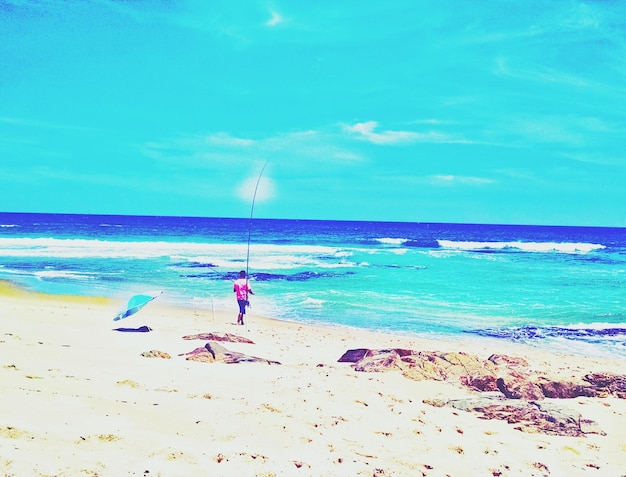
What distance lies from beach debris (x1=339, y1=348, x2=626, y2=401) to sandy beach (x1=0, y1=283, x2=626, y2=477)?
20 centimetres

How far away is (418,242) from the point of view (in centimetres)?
5084

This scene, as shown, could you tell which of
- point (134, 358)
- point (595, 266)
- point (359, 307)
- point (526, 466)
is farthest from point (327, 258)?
point (526, 466)

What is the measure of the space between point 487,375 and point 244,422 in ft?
11.9

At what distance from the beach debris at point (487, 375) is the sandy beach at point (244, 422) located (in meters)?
0.20

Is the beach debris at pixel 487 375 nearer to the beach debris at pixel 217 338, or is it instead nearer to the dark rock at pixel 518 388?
the dark rock at pixel 518 388

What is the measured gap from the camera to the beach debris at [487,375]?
648cm

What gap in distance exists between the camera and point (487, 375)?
22.3ft

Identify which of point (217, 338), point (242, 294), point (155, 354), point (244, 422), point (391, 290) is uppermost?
point (242, 294)

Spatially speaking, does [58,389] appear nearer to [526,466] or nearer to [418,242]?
[526,466]

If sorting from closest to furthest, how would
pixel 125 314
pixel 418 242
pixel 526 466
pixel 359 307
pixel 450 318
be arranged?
1. pixel 526 466
2. pixel 125 314
3. pixel 450 318
4. pixel 359 307
5. pixel 418 242

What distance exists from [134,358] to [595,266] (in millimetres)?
30920

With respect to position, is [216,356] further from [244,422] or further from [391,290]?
[391,290]

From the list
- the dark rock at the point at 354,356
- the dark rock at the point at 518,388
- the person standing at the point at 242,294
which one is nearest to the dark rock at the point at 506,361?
the dark rock at the point at 518,388

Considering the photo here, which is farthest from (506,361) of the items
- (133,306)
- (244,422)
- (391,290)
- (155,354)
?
(391,290)
